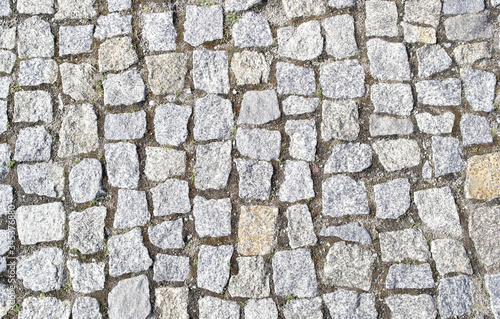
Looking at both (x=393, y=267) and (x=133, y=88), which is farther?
(x=133, y=88)

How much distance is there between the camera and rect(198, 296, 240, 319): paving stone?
11.0ft

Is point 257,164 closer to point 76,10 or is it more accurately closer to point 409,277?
point 409,277

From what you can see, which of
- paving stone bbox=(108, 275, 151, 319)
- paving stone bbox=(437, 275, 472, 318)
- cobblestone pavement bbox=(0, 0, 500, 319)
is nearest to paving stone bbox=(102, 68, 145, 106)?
cobblestone pavement bbox=(0, 0, 500, 319)

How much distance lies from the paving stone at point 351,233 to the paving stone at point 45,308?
6.98ft

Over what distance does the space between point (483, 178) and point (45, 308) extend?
140 inches

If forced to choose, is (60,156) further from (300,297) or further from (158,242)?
(300,297)

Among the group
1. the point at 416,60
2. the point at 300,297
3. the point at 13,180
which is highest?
the point at 416,60

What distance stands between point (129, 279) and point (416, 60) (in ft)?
9.39

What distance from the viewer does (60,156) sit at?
11.6ft

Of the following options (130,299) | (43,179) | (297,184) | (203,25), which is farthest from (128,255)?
(203,25)

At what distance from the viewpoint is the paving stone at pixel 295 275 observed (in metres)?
3.33

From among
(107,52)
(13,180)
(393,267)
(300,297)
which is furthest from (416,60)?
(13,180)

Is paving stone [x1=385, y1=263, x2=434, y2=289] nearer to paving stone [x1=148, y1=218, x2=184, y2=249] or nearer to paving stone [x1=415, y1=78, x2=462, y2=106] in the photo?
paving stone [x1=415, y1=78, x2=462, y2=106]

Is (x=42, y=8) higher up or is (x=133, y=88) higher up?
(x=42, y=8)
